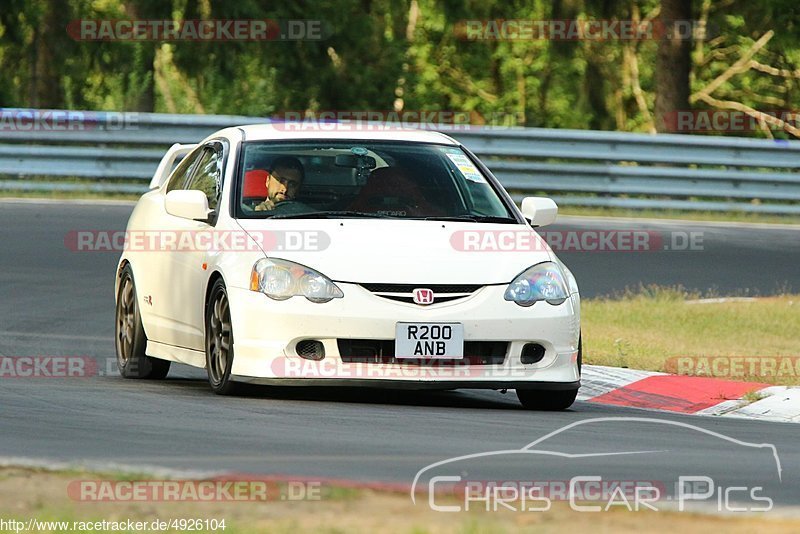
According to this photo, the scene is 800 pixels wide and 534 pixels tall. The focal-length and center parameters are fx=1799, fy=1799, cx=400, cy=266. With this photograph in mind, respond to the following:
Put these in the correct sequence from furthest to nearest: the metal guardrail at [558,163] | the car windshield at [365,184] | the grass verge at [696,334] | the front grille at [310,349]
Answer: the metal guardrail at [558,163] < the grass verge at [696,334] < the car windshield at [365,184] < the front grille at [310,349]

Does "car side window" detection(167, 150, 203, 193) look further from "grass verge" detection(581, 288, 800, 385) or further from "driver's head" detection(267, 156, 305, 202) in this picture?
"grass verge" detection(581, 288, 800, 385)

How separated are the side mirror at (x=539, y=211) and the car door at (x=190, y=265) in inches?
71.4

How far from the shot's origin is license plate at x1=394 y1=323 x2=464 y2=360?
9180mm

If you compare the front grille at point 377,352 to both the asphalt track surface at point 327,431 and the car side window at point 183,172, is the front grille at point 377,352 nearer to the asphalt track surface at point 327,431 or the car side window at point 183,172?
the asphalt track surface at point 327,431

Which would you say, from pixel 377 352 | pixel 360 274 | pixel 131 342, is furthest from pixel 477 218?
pixel 131 342

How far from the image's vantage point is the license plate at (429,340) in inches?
361

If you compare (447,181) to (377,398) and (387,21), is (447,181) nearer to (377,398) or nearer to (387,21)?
(377,398)

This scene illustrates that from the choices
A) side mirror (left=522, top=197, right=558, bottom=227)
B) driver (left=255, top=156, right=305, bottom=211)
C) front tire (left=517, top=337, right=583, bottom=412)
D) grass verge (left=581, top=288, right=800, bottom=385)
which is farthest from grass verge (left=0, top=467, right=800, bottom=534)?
grass verge (left=581, top=288, right=800, bottom=385)

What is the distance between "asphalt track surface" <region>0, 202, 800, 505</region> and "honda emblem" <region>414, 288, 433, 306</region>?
A: 58 cm

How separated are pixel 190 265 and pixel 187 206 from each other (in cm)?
40

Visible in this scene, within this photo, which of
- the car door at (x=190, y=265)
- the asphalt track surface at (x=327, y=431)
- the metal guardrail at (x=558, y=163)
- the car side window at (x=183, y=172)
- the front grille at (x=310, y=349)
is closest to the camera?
the asphalt track surface at (x=327, y=431)

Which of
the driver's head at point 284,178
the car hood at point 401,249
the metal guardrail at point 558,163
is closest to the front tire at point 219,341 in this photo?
the car hood at point 401,249

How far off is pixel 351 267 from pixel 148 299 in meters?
2.18

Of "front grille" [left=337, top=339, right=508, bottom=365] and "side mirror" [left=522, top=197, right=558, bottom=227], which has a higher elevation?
"side mirror" [left=522, top=197, right=558, bottom=227]
